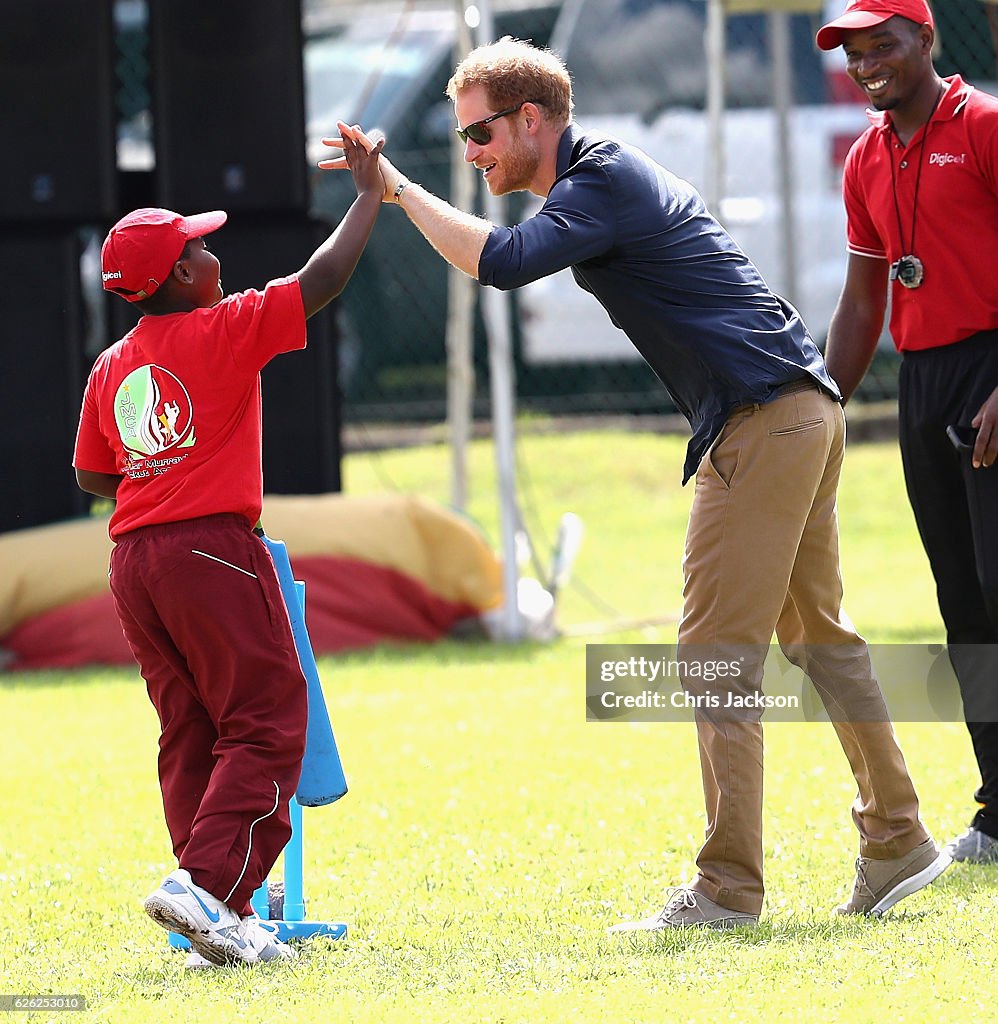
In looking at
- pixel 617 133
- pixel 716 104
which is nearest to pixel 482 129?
pixel 716 104

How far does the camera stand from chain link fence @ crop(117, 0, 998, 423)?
11.2 meters

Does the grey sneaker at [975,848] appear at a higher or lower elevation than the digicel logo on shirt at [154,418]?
lower

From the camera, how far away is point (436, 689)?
7.14m

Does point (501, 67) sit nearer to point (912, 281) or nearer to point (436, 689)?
point (912, 281)

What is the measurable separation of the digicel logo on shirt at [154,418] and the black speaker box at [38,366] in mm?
5065

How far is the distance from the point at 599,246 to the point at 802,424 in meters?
0.59

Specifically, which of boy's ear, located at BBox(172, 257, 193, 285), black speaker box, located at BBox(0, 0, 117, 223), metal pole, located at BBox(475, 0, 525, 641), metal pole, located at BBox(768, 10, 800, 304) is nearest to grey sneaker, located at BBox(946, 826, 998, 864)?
boy's ear, located at BBox(172, 257, 193, 285)

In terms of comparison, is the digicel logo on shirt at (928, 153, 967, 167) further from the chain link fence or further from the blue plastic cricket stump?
the chain link fence

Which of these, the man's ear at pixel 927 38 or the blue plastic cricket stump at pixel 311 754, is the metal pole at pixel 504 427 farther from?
the blue plastic cricket stump at pixel 311 754

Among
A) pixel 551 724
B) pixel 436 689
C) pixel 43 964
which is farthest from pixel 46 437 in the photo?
pixel 43 964

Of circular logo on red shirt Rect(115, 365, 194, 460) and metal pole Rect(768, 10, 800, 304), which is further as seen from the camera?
metal pole Rect(768, 10, 800, 304)

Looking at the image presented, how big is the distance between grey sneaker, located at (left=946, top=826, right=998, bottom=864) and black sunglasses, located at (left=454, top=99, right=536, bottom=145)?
2061mm

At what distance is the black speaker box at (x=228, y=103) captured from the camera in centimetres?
854

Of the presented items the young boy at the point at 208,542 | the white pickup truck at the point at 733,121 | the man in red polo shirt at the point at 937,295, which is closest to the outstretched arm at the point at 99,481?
the young boy at the point at 208,542
